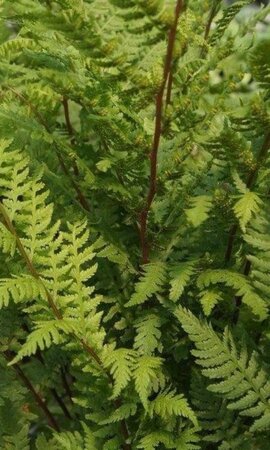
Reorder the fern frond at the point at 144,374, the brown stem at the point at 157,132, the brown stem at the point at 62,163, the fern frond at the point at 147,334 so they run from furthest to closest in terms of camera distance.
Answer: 1. the brown stem at the point at 62,163
2. the fern frond at the point at 147,334
3. the fern frond at the point at 144,374
4. the brown stem at the point at 157,132

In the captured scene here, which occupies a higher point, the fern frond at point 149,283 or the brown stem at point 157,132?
the brown stem at point 157,132

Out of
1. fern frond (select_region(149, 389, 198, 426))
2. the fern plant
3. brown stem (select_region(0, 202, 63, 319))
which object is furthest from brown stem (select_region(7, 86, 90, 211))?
fern frond (select_region(149, 389, 198, 426))

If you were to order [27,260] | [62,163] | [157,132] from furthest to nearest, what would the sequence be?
[62,163] → [27,260] → [157,132]

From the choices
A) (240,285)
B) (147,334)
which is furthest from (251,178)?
(147,334)

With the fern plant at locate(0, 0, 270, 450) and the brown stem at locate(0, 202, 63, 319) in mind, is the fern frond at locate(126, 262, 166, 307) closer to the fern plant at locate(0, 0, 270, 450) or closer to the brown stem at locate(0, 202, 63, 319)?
the fern plant at locate(0, 0, 270, 450)

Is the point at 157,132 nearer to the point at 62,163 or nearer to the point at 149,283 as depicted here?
the point at 149,283

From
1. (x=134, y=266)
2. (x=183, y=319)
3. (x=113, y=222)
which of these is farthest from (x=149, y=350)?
(x=113, y=222)

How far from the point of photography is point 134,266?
113 centimetres

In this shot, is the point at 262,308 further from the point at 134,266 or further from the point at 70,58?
the point at 70,58

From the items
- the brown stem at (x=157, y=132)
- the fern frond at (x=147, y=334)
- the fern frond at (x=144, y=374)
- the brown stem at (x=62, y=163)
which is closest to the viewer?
the brown stem at (x=157, y=132)

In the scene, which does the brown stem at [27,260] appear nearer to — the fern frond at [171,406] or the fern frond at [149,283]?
the fern frond at [149,283]

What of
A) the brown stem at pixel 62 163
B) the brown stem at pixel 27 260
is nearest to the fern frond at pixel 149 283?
the brown stem at pixel 27 260

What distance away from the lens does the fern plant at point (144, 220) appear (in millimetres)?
848

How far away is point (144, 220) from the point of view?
1.00 m
